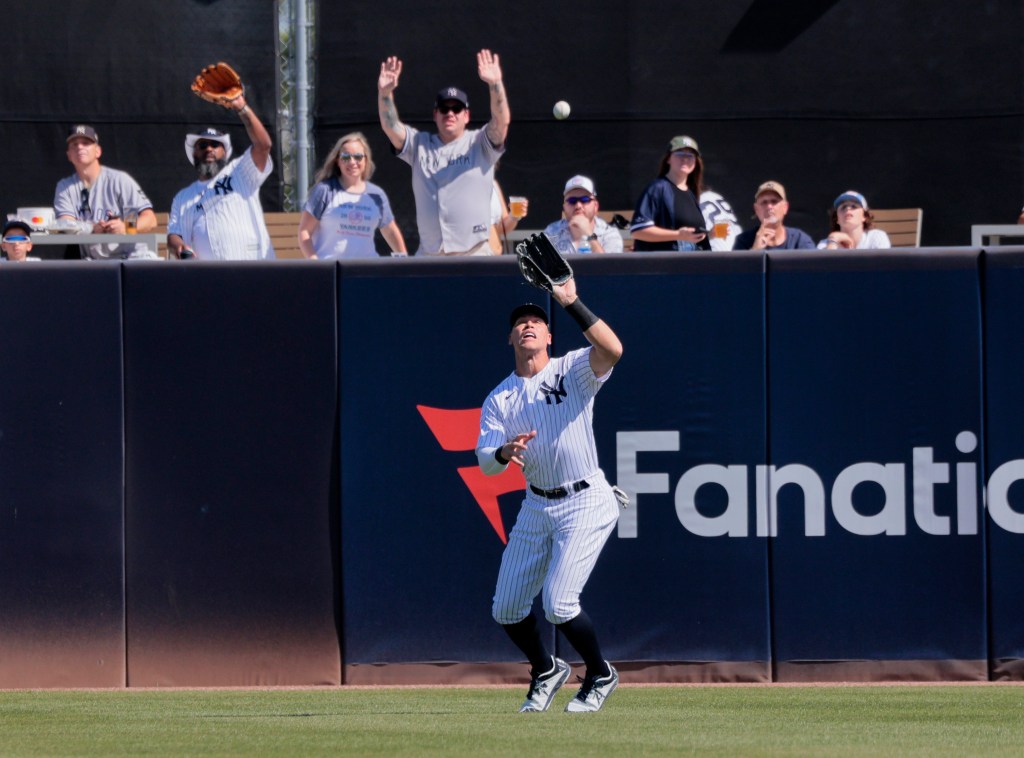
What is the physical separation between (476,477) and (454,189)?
1.96m

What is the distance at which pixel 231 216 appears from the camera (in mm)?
11016

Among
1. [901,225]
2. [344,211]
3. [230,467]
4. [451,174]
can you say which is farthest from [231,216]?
[901,225]

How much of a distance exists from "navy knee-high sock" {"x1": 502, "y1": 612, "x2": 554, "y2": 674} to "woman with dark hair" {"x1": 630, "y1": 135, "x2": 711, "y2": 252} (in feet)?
10.9

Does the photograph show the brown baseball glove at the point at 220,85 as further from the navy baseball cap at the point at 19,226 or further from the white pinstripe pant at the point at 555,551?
the white pinstripe pant at the point at 555,551

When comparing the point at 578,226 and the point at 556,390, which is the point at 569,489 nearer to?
the point at 556,390

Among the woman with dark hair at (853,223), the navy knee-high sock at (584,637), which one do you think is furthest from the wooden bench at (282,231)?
the navy knee-high sock at (584,637)

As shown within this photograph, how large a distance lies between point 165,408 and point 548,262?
3171 mm

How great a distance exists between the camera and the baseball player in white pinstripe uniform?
8234mm

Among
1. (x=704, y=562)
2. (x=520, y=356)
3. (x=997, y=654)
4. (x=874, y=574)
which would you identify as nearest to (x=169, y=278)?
(x=520, y=356)

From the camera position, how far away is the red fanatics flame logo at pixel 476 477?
399 inches

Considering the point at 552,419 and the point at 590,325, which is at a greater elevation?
the point at 590,325

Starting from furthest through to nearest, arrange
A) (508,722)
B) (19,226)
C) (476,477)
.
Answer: (19,226) → (476,477) → (508,722)

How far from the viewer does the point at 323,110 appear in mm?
14203

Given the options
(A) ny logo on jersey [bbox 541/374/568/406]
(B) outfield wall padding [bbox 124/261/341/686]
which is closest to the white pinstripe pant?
(A) ny logo on jersey [bbox 541/374/568/406]
